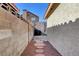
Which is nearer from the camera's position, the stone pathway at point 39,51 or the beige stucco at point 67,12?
the beige stucco at point 67,12

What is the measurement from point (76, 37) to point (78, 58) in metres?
0.99

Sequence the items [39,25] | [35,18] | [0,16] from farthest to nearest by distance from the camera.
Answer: [35,18] < [39,25] < [0,16]

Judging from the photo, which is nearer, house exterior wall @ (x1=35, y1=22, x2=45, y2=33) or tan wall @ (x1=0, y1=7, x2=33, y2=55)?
tan wall @ (x1=0, y1=7, x2=33, y2=55)

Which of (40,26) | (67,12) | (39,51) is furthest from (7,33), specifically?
(40,26)

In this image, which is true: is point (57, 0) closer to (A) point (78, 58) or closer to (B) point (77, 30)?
(B) point (77, 30)

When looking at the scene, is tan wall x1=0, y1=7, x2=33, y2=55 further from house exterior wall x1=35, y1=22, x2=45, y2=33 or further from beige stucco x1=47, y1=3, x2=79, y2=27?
house exterior wall x1=35, y1=22, x2=45, y2=33

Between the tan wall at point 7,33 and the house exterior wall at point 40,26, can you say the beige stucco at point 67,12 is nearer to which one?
the tan wall at point 7,33

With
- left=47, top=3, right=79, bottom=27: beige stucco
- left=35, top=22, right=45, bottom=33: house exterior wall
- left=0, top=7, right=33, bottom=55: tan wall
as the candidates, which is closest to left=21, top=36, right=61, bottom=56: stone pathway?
left=47, top=3, right=79, bottom=27: beige stucco

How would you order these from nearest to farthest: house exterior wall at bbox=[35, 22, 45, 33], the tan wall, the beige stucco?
the tan wall < the beige stucco < house exterior wall at bbox=[35, 22, 45, 33]

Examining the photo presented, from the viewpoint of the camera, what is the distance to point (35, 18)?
1914 cm

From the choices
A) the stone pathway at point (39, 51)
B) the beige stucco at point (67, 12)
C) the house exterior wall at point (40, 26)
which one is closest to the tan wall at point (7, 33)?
the beige stucco at point (67, 12)

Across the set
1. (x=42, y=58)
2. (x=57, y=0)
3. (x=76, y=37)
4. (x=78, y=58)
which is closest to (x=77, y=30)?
(x=76, y=37)

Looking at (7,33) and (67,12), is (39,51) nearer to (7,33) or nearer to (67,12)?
(67,12)

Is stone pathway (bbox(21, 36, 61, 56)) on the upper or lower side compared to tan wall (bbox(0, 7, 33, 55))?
lower
